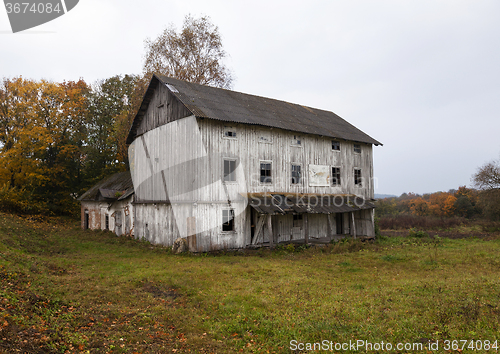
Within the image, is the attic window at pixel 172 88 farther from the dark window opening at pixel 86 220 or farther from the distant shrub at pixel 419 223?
the distant shrub at pixel 419 223

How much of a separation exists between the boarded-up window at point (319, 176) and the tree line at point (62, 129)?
1443 cm

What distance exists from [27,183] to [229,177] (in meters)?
22.2

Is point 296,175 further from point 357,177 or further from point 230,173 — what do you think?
point 357,177

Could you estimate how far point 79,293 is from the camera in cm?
905

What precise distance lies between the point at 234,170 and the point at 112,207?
38.6 feet

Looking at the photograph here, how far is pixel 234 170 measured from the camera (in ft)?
57.9

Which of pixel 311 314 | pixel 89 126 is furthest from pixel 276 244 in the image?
pixel 89 126

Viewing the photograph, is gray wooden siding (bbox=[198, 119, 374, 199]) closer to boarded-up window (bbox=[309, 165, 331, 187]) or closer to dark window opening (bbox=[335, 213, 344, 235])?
boarded-up window (bbox=[309, 165, 331, 187])

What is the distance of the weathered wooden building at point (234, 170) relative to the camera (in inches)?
659

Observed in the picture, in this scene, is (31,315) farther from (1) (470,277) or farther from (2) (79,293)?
(1) (470,277)

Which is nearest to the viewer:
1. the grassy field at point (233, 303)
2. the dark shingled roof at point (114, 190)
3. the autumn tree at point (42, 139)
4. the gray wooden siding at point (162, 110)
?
the grassy field at point (233, 303)

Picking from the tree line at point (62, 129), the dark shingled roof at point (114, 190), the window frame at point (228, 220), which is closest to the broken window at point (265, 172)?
the window frame at point (228, 220)

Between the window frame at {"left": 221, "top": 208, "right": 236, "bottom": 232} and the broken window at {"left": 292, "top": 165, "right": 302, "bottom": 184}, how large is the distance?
16.6 feet

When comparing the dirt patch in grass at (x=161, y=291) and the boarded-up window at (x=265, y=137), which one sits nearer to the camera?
the dirt patch in grass at (x=161, y=291)
